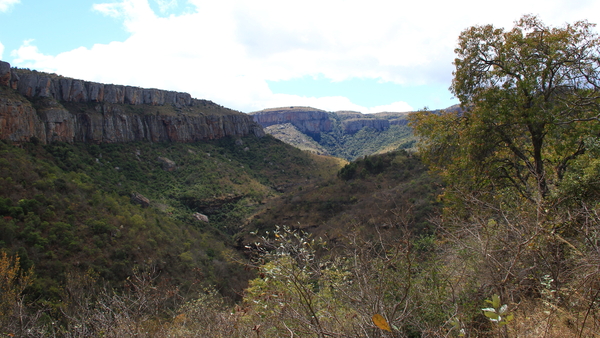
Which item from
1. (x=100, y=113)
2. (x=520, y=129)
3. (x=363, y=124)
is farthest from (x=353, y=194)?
(x=363, y=124)

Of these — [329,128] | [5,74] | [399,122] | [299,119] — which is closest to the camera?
[5,74]

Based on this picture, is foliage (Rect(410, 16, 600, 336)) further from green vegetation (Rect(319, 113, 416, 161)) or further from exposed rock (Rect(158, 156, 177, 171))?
green vegetation (Rect(319, 113, 416, 161))

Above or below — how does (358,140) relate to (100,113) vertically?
below

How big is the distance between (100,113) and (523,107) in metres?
65.2

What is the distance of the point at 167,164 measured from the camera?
5800 cm

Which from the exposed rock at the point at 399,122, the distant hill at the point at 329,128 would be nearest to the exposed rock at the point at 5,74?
the distant hill at the point at 329,128

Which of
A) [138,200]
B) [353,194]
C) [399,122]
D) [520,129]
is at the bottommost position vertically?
[138,200]

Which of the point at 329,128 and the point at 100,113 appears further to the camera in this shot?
the point at 329,128

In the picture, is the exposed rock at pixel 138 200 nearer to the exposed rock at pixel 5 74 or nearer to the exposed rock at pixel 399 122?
the exposed rock at pixel 5 74

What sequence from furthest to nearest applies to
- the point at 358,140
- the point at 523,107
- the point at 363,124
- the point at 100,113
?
the point at 363,124 < the point at 358,140 < the point at 100,113 < the point at 523,107

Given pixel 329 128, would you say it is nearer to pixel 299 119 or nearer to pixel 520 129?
pixel 299 119

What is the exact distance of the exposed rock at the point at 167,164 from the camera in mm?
57353

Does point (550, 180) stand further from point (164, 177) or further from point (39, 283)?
point (164, 177)

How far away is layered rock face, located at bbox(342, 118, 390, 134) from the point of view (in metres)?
162
